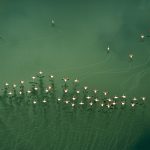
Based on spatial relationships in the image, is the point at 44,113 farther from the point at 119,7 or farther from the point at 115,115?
the point at 119,7

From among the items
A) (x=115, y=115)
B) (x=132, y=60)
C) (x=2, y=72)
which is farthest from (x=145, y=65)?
(x=2, y=72)

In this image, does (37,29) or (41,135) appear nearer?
(41,135)

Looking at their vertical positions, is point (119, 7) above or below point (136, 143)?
above

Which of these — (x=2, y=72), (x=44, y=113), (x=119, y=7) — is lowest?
(x=44, y=113)

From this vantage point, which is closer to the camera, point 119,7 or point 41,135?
point 41,135

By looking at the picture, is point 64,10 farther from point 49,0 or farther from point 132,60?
point 132,60

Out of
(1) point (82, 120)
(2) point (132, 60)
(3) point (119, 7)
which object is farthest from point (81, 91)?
(3) point (119, 7)
